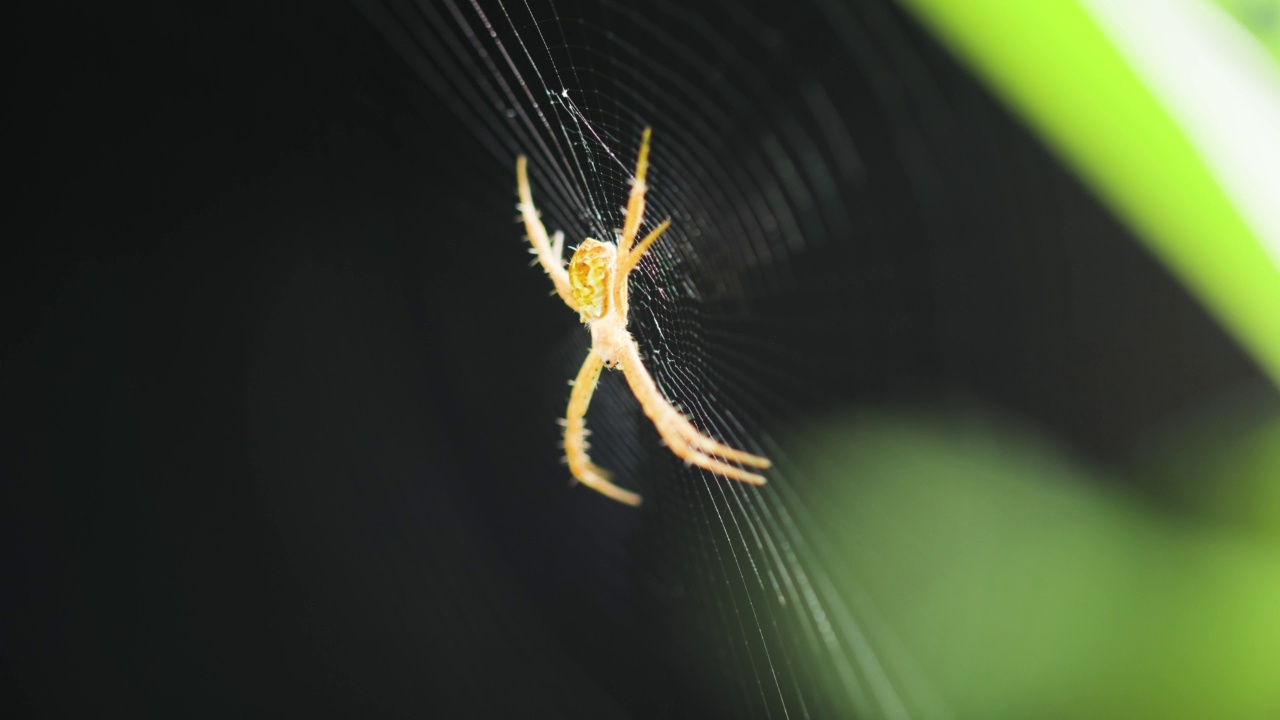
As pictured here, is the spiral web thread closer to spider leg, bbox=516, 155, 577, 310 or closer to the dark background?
spider leg, bbox=516, 155, 577, 310

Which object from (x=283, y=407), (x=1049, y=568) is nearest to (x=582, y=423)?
(x=1049, y=568)

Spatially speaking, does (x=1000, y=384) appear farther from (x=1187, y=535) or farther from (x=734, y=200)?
(x=734, y=200)

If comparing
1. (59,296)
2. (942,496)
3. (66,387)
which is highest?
(59,296)

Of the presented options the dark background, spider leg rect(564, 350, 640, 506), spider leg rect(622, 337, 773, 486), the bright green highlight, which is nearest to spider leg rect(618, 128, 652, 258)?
spider leg rect(622, 337, 773, 486)

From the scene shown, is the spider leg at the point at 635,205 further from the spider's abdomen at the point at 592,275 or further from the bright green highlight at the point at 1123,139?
the bright green highlight at the point at 1123,139

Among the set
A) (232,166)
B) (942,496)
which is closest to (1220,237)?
(942,496)

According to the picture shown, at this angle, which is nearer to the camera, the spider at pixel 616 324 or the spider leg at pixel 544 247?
the spider at pixel 616 324

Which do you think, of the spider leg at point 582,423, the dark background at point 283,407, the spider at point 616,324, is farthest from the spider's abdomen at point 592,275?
the dark background at point 283,407

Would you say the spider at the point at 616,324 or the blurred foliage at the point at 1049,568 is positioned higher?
the spider at the point at 616,324
